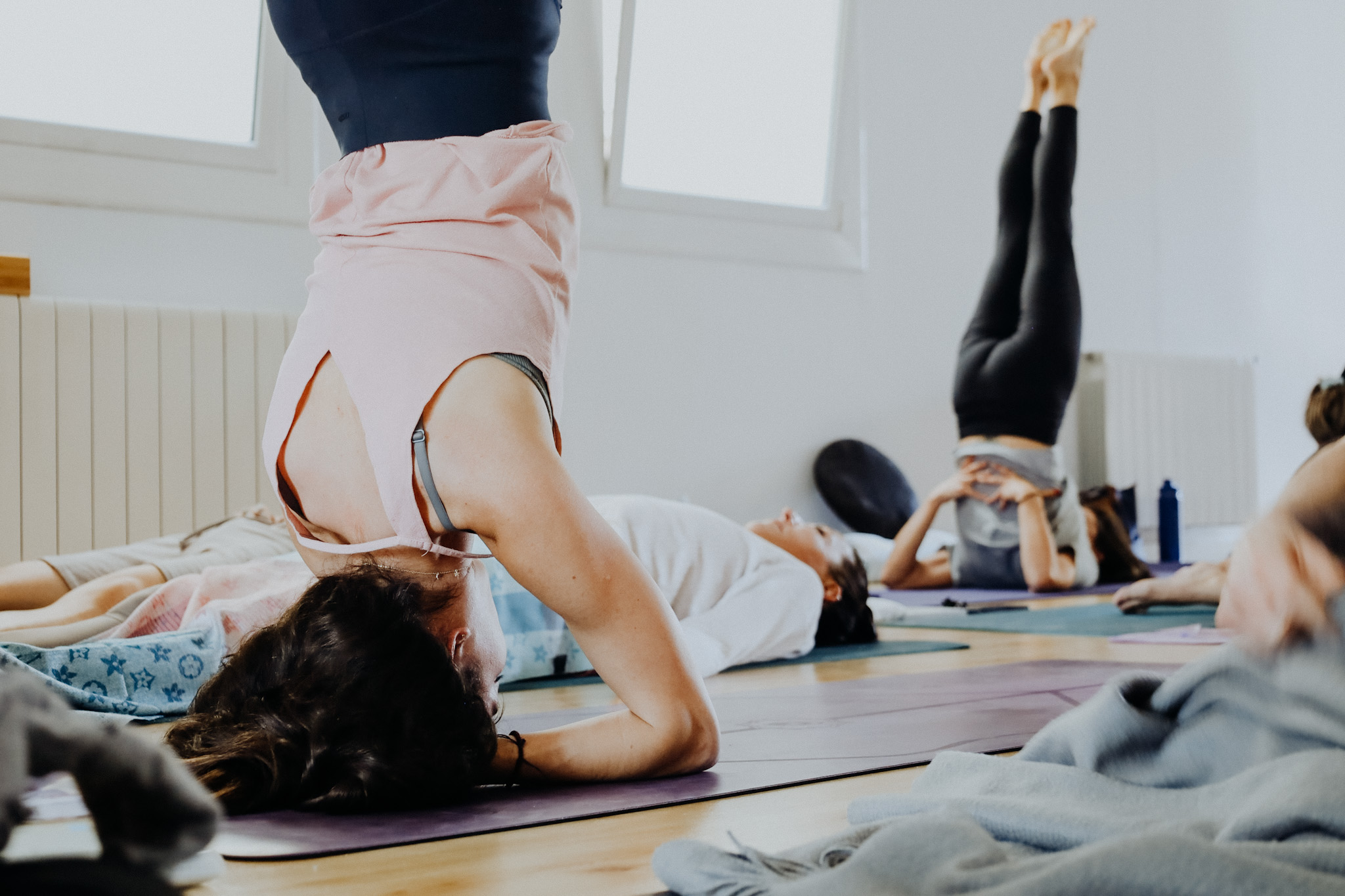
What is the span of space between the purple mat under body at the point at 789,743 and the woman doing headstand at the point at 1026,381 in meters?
1.81

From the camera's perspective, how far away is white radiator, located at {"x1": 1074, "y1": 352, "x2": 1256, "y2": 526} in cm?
566

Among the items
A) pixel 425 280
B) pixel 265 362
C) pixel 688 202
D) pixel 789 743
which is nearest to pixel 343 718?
pixel 425 280

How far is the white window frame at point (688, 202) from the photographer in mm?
4516

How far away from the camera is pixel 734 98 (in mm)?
4961

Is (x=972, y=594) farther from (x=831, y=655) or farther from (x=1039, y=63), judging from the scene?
(x=1039, y=63)

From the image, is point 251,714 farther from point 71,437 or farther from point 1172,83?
point 1172,83

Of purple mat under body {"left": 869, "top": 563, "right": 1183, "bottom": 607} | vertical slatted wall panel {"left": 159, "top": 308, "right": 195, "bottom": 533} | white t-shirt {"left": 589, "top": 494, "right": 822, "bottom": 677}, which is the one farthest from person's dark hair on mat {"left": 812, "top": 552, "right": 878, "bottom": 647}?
vertical slatted wall panel {"left": 159, "top": 308, "right": 195, "bottom": 533}

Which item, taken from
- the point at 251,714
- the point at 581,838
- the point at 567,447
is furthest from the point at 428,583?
the point at 567,447

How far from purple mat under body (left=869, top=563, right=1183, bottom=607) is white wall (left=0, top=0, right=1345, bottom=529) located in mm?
900

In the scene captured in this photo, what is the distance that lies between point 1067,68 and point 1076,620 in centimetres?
209

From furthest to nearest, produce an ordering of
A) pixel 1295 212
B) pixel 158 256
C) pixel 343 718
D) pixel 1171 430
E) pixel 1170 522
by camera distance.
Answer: pixel 1295 212, pixel 1171 430, pixel 1170 522, pixel 158 256, pixel 343 718

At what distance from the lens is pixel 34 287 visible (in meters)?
3.54

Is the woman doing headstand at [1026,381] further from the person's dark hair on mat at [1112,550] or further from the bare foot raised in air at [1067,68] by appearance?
the person's dark hair on mat at [1112,550]

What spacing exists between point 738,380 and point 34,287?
2.62m
